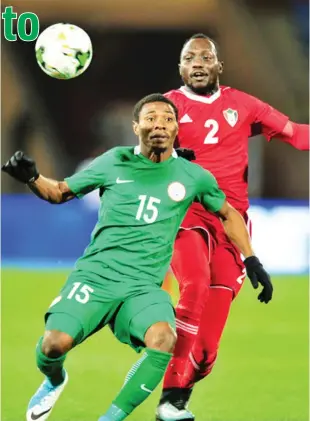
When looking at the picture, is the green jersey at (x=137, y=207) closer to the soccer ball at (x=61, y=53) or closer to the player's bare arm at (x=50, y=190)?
the player's bare arm at (x=50, y=190)

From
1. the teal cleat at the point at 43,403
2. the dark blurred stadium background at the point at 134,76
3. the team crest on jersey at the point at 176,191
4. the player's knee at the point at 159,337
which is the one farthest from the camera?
the dark blurred stadium background at the point at 134,76

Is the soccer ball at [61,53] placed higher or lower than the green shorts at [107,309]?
higher

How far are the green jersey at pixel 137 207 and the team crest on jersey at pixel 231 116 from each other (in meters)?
0.77

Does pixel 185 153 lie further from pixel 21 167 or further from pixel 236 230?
pixel 21 167

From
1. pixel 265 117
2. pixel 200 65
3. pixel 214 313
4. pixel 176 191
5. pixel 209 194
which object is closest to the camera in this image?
pixel 176 191

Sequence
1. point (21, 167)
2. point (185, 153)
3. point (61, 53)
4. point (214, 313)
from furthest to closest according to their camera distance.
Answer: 1. point (61, 53)
2. point (214, 313)
3. point (185, 153)
4. point (21, 167)

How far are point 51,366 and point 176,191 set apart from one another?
1.14 metres

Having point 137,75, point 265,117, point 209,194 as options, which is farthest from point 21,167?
point 137,75

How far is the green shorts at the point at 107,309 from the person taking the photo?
575 centimetres

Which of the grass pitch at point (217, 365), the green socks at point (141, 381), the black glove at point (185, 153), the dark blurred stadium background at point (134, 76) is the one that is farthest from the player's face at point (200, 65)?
the dark blurred stadium background at point (134, 76)

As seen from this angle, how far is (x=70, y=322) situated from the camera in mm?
5754

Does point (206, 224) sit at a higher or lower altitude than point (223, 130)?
lower

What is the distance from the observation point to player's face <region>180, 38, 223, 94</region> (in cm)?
681

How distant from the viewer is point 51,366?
236 inches
